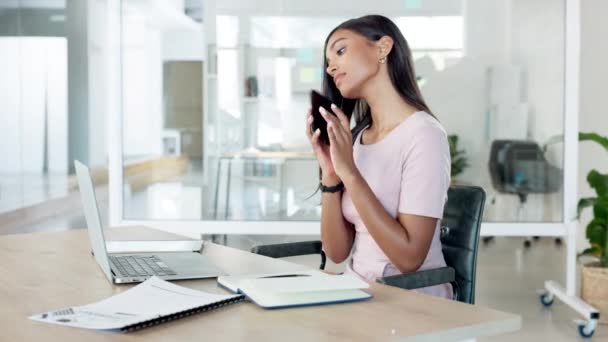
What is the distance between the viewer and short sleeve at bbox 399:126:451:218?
196 cm

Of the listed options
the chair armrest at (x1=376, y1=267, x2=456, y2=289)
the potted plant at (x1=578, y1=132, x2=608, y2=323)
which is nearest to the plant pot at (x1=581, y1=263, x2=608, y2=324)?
the potted plant at (x1=578, y1=132, x2=608, y2=323)

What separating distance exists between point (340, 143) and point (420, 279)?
1.25 feet

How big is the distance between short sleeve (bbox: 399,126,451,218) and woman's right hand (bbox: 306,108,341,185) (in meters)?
0.20

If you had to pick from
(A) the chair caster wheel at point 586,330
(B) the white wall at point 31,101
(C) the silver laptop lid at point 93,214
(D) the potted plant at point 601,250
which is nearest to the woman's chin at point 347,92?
(C) the silver laptop lid at point 93,214

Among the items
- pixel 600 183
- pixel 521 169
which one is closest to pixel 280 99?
pixel 521 169

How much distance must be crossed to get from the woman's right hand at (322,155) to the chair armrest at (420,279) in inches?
15.8

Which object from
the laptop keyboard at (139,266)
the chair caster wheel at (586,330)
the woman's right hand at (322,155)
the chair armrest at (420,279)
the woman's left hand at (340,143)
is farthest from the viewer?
the chair caster wheel at (586,330)

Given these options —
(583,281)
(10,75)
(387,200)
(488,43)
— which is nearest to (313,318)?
(387,200)

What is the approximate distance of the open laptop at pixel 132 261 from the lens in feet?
5.19

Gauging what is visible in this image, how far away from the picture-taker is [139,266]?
175 centimetres

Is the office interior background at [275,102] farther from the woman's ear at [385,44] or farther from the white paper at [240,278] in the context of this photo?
the white paper at [240,278]

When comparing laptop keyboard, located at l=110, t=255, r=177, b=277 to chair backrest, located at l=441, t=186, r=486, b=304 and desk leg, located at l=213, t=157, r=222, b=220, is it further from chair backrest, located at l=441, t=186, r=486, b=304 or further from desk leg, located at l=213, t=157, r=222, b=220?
desk leg, located at l=213, t=157, r=222, b=220

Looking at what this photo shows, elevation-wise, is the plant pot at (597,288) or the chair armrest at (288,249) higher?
the chair armrest at (288,249)

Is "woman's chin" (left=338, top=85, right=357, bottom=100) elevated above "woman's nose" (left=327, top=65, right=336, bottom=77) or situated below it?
below
